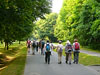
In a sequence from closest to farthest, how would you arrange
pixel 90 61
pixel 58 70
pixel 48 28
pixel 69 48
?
1. pixel 58 70
2. pixel 69 48
3. pixel 90 61
4. pixel 48 28

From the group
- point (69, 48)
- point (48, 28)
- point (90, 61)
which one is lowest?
point (90, 61)

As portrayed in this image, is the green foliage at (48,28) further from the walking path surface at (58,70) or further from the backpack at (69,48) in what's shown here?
the walking path surface at (58,70)

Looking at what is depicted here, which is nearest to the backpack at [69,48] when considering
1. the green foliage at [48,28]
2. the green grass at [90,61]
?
the green grass at [90,61]

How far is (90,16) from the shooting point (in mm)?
→ 32844

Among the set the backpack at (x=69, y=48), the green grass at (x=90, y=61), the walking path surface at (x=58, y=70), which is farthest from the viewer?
the green grass at (x=90, y=61)

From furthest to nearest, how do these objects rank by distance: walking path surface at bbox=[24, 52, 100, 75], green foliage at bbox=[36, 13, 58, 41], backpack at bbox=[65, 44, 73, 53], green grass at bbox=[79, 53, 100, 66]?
green foliage at bbox=[36, 13, 58, 41] < green grass at bbox=[79, 53, 100, 66] < backpack at bbox=[65, 44, 73, 53] < walking path surface at bbox=[24, 52, 100, 75]

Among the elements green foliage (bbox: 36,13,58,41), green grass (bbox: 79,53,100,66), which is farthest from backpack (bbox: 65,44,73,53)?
green foliage (bbox: 36,13,58,41)

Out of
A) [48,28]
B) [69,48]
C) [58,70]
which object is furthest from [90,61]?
[48,28]

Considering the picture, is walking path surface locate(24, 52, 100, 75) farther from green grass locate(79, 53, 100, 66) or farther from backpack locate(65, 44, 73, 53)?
green grass locate(79, 53, 100, 66)

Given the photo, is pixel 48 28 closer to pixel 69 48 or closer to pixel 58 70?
pixel 69 48

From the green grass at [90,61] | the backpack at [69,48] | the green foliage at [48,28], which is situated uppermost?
the green foliage at [48,28]

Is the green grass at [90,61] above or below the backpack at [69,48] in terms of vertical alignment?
below

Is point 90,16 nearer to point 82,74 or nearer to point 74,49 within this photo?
point 74,49

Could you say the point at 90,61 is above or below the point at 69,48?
below
